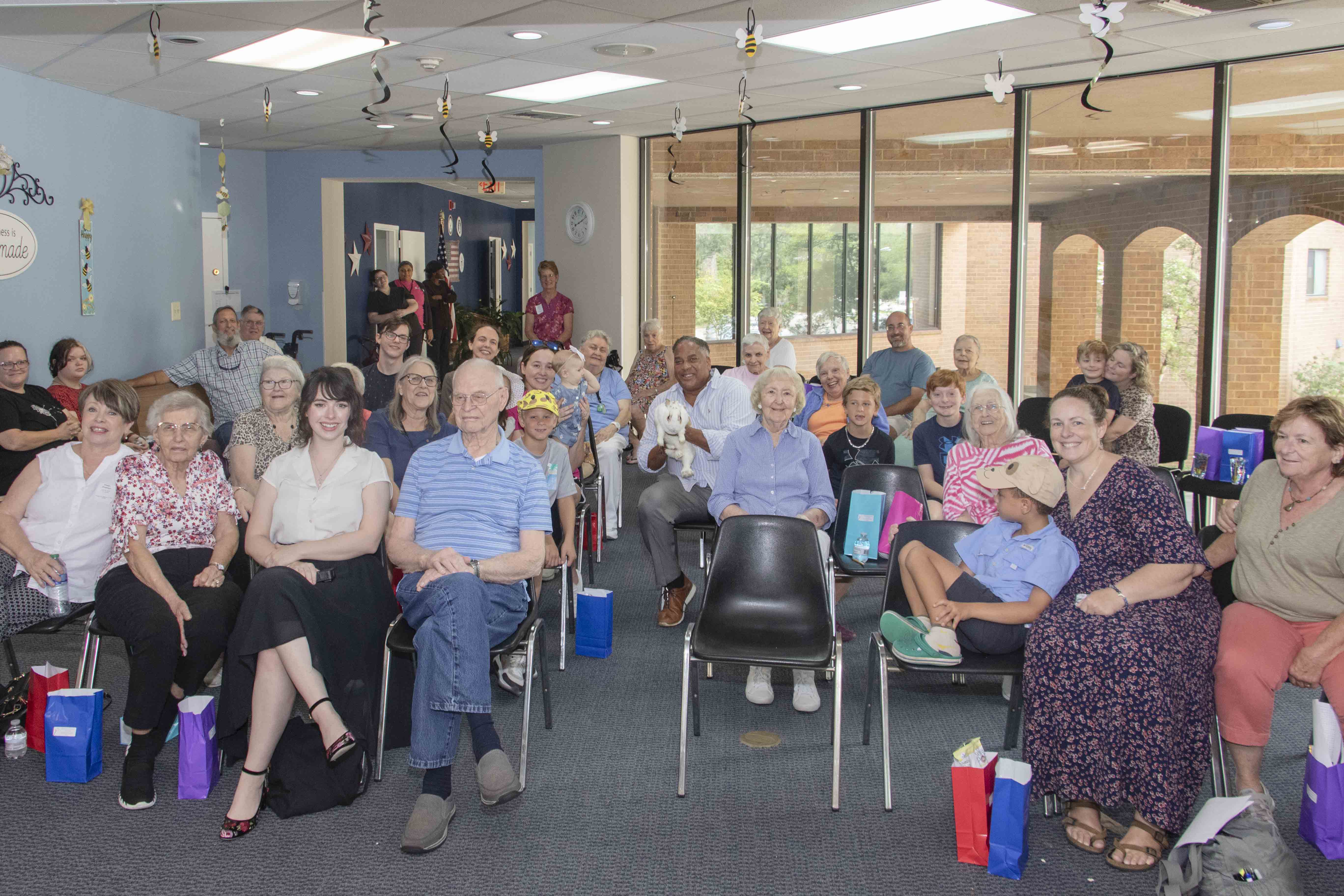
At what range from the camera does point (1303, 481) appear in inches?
130

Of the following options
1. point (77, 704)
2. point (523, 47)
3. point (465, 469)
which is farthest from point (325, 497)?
point (523, 47)

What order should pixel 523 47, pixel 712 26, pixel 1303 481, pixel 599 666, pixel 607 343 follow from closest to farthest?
pixel 1303 481
pixel 599 666
pixel 712 26
pixel 523 47
pixel 607 343

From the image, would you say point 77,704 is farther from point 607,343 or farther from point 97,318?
point 97,318

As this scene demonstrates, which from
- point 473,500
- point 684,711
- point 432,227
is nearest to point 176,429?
point 473,500

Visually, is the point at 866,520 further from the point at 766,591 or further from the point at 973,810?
the point at 973,810

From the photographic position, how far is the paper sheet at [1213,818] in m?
2.59

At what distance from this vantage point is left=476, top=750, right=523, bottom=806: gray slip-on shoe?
Result: 10.3 ft

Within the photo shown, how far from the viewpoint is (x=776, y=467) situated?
442cm

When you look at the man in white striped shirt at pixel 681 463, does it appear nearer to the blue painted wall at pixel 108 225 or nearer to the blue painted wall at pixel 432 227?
the blue painted wall at pixel 108 225

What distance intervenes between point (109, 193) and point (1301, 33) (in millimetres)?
7901

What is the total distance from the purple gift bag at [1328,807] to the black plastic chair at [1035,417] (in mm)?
3318

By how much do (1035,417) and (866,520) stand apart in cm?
244

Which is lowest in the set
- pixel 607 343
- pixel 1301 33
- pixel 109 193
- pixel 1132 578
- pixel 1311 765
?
pixel 1311 765

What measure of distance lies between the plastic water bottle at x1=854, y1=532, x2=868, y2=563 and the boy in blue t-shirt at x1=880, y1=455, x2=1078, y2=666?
88cm
